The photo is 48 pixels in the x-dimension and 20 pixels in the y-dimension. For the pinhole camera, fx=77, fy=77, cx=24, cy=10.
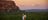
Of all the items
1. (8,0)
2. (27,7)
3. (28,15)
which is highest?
(8,0)

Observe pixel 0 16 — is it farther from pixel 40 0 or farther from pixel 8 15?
pixel 40 0

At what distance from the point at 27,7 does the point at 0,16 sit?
0.37 m

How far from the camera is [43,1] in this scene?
1059 mm

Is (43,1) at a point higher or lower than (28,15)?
higher

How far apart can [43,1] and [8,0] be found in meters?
0.48

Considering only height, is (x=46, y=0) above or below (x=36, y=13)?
above

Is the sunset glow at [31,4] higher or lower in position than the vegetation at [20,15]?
higher

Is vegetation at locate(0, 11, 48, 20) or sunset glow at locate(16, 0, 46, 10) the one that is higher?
sunset glow at locate(16, 0, 46, 10)

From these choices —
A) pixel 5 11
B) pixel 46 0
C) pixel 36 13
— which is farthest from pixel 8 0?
pixel 46 0

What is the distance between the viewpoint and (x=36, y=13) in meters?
1.02

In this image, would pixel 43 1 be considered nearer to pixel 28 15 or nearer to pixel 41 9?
pixel 41 9

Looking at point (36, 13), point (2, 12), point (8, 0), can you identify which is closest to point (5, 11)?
point (2, 12)

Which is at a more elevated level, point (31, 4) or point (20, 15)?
point (31, 4)

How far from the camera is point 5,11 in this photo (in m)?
1.02
